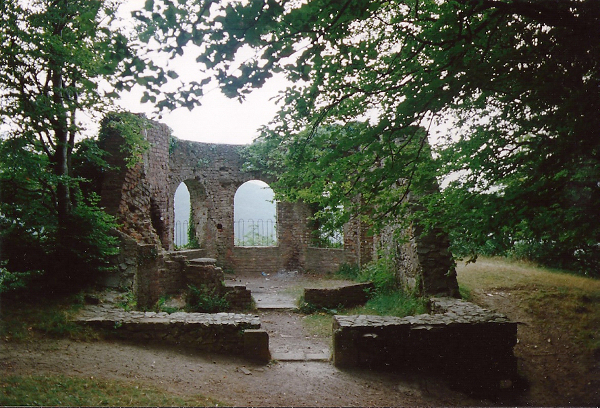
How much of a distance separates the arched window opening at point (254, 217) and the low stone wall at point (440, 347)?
6.91 m

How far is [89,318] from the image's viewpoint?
5.88 metres

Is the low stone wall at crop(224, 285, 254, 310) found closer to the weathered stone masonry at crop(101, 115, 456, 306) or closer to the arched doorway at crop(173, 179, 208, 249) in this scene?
the weathered stone masonry at crop(101, 115, 456, 306)

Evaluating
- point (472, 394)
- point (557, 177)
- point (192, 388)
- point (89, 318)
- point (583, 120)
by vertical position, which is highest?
point (583, 120)

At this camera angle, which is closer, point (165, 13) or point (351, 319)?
point (165, 13)

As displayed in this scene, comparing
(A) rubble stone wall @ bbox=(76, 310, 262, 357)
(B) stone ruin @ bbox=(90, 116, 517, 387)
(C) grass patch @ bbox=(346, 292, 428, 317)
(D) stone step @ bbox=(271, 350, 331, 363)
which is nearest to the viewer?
(B) stone ruin @ bbox=(90, 116, 517, 387)

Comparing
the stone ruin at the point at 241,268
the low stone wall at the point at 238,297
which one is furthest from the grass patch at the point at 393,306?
the low stone wall at the point at 238,297

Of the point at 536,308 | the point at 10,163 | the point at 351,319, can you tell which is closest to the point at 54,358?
the point at 10,163

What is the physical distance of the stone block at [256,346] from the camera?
580 centimetres

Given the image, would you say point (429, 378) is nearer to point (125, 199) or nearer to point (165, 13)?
point (165, 13)

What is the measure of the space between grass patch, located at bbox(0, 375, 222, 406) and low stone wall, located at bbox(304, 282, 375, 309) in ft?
20.2

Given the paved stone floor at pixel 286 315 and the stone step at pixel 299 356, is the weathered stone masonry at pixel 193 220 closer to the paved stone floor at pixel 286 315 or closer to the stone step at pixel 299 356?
the paved stone floor at pixel 286 315

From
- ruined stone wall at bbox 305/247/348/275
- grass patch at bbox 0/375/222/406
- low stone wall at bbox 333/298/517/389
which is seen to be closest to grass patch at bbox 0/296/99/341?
grass patch at bbox 0/375/222/406

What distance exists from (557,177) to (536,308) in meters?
4.50

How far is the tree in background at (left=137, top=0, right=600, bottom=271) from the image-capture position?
289cm
